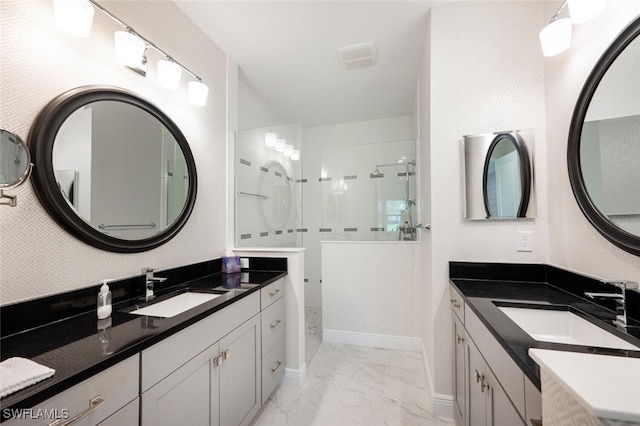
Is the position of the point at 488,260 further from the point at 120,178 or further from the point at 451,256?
the point at 120,178

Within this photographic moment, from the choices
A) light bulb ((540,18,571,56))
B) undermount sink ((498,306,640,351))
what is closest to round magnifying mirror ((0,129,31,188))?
undermount sink ((498,306,640,351))

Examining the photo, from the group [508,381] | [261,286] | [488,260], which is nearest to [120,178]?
[261,286]

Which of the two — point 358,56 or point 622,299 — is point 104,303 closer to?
point 622,299

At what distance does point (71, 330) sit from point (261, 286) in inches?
35.3

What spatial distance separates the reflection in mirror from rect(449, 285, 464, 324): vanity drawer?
1802mm

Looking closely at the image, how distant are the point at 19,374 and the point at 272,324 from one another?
1.31 m

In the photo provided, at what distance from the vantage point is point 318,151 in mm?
3924

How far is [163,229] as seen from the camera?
5.22 ft

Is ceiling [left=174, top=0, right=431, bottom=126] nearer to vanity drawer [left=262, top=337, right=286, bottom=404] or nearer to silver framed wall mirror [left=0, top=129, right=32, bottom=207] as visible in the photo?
silver framed wall mirror [left=0, top=129, right=32, bottom=207]

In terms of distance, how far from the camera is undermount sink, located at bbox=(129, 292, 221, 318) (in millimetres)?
1364

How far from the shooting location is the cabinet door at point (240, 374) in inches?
51.5

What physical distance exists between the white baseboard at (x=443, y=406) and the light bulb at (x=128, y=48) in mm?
2706

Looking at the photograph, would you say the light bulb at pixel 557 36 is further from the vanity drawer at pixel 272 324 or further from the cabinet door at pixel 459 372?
the vanity drawer at pixel 272 324

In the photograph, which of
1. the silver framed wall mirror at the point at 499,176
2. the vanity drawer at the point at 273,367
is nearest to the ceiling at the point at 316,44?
the silver framed wall mirror at the point at 499,176
